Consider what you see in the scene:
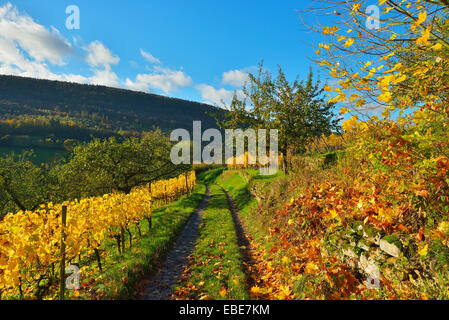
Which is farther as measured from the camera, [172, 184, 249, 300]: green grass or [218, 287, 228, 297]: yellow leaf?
[172, 184, 249, 300]: green grass

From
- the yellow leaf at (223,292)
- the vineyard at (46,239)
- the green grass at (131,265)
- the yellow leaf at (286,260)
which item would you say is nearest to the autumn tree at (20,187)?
the green grass at (131,265)

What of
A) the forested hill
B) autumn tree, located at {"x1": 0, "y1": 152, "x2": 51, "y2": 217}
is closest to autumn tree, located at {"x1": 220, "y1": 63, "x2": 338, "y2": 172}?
autumn tree, located at {"x1": 0, "y1": 152, "x2": 51, "y2": 217}

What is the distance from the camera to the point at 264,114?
49.1 feet

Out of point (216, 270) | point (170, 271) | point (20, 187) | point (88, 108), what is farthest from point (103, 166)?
point (88, 108)

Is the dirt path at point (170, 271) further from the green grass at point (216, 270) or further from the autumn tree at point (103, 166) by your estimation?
the autumn tree at point (103, 166)

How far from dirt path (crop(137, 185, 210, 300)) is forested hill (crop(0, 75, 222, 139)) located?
10215 centimetres

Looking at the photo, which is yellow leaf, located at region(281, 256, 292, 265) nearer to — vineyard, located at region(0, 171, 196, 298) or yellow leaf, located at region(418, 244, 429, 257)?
yellow leaf, located at region(418, 244, 429, 257)

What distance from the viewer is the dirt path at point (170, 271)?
543cm

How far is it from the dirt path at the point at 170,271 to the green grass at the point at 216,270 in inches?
13.5

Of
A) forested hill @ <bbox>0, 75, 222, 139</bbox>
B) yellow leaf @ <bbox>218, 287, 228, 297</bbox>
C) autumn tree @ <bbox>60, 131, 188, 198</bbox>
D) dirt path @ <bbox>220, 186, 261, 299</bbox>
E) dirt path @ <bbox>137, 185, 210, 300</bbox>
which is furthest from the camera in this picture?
forested hill @ <bbox>0, 75, 222, 139</bbox>

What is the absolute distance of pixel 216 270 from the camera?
20.9 feet

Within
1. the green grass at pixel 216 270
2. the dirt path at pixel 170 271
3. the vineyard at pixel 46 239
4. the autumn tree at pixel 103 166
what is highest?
the autumn tree at pixel 103 166

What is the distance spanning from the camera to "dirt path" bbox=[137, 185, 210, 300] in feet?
17.8
